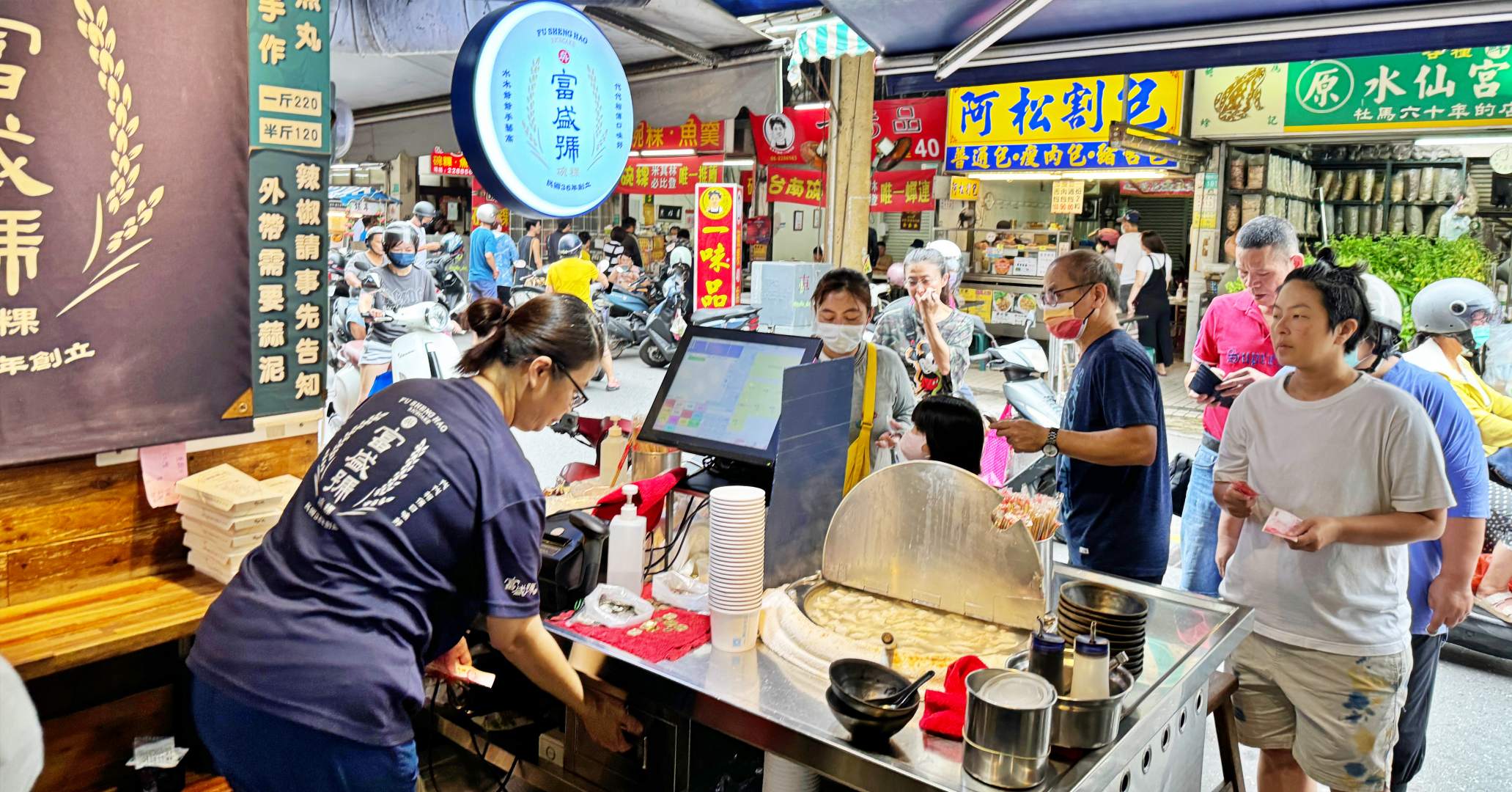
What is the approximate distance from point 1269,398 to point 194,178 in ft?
8.98

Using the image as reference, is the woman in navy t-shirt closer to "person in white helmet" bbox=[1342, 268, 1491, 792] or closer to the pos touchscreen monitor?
the pos touchscreen monitor

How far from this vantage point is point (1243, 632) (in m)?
2.22

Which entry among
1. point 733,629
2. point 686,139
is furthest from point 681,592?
point 686,139

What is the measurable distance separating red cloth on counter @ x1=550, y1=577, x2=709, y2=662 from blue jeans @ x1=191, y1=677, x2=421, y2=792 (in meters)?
0.44

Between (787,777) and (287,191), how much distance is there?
2.02m

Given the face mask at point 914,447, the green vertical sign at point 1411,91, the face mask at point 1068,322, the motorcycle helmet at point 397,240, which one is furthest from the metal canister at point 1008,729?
the green vertical sign at point 1411,91

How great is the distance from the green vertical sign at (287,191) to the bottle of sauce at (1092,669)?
2252 mm

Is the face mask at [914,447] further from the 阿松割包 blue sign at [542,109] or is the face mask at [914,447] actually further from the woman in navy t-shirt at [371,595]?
the 阿松割包 blue sign at [542,109]

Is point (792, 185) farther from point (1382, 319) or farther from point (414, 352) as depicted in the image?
point (1382, 319)

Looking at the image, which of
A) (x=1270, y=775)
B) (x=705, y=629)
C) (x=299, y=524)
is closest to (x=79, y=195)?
(x=299, y=524)

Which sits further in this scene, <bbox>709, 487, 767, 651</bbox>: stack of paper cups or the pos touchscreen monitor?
the pos touchscreen monitor

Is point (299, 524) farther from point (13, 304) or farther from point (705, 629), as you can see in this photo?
point (13, 304)

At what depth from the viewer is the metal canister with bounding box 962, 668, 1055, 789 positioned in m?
1.47

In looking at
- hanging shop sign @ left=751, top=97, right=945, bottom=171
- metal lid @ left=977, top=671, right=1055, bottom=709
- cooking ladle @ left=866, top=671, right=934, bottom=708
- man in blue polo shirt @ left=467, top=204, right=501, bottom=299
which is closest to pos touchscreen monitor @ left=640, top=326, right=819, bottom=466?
cooking ladle @ left=866, top=671, right=934, bottom=708
